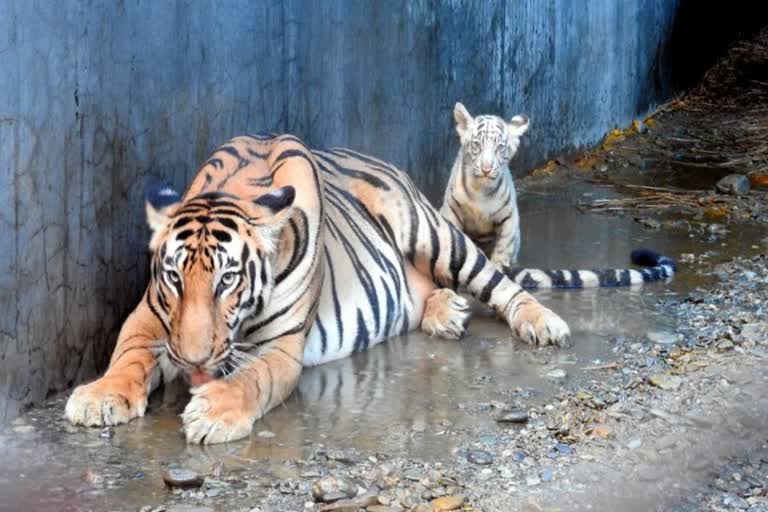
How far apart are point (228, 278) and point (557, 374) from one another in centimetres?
155

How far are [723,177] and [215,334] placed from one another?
6754 millimetres

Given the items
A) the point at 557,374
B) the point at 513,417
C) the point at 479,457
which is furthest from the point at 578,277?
the point at 479,457

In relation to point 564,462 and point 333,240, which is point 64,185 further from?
point 564,462

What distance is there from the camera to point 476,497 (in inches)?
159

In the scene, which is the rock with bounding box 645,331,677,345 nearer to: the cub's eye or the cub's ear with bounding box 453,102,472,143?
the cub's ear with bounding box 453,102,472,143

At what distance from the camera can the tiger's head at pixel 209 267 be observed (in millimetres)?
4430

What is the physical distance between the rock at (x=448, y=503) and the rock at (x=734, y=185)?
6140 millimetres

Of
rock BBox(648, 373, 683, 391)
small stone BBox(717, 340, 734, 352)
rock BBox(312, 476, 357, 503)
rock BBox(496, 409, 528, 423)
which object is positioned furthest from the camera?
small stone BBox(717, 340, 734, 352)

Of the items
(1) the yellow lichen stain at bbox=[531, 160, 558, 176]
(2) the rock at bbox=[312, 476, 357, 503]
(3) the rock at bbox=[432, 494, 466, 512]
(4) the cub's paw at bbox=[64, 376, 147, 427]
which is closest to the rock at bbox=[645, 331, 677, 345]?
(3) the rock at bbox=[432, 494, 466, 512]

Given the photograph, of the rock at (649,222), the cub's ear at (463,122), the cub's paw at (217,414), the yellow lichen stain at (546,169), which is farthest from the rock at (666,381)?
the yellow lichen stain at (546,169)

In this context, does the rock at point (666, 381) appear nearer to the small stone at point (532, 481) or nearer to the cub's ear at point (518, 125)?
the small stone at point (532, 481)

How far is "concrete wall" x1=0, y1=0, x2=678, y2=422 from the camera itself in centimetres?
465

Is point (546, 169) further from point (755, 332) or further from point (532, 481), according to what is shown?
point (532, 481)

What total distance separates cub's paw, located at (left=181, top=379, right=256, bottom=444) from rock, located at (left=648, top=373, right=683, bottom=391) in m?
1.71
